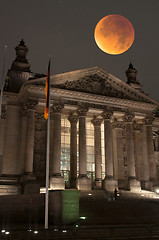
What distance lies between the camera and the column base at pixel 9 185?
103ft

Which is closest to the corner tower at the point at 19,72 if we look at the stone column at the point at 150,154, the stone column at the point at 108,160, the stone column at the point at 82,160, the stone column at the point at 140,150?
the stone column at the point at 82,160

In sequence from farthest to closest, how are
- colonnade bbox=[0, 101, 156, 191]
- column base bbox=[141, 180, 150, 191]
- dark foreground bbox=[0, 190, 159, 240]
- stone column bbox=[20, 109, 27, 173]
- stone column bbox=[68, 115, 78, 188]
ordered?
column base bbox=[141, 180, 150, 191]
stone column bbox=[68, 115, 78, 188]
stone column bbox=[20, 109, 27, 173]
colonnade bbox=[0, 101, 156, 191]
dark foreground bbox=[0, 190, 159, 240]

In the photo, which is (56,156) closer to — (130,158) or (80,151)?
(80,151)

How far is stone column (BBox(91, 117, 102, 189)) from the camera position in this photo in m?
39.5

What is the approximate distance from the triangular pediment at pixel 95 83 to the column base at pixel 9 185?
42.8 feet

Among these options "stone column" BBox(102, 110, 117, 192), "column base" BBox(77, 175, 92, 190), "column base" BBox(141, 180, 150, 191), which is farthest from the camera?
"column base" BBox(141, 180, 150, 191)

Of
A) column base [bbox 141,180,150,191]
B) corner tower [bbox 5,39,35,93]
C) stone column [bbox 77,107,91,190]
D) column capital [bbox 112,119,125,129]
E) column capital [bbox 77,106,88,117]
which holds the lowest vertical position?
column base [bbox 141,180,150,191]

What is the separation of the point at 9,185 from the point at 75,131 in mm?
12504

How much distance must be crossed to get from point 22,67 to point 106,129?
57.1 feet

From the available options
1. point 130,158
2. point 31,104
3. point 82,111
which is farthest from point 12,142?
point 130,158

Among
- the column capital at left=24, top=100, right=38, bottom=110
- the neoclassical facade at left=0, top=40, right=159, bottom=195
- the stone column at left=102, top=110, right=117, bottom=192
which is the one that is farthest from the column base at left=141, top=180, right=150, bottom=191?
the column capital at left=24, top=100, right=38, bottom=110

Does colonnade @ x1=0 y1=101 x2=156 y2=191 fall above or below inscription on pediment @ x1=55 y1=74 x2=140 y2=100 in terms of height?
below

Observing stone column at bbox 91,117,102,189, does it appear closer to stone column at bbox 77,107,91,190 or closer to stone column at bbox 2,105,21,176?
stone column at bbox 77,107,91,190

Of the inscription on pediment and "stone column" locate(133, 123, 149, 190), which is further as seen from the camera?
"stone column" locate(133, 123, 149, 190)
